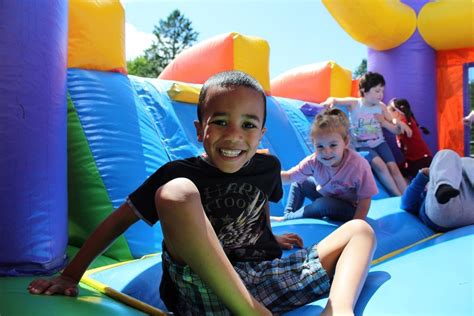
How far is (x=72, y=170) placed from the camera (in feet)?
5.18

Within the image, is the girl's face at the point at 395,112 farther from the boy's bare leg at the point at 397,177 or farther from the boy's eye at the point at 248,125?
the boy's eye at the point at 248,125

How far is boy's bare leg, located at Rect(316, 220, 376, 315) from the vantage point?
2.96 feet

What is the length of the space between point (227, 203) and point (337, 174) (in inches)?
36.4

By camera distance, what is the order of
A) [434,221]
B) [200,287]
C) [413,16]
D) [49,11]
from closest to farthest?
[200,287]
[49,11]
[434,221]
[413,16]

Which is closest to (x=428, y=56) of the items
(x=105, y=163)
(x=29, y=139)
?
(x=105, y=163)

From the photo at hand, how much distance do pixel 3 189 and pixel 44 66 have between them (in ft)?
1.11

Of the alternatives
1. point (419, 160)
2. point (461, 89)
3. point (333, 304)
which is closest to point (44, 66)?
point (333, 304)

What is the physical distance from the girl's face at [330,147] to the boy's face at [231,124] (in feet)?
2.69

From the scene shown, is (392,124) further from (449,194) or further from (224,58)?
(449,194)

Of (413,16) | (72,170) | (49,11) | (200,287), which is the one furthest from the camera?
(413,16)

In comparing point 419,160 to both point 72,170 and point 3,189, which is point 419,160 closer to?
point 72,170

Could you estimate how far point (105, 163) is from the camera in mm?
1589

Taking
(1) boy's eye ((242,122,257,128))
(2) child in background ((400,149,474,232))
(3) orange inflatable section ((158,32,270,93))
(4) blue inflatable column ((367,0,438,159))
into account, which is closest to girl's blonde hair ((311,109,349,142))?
(2) child in background ((400,149,474,232))

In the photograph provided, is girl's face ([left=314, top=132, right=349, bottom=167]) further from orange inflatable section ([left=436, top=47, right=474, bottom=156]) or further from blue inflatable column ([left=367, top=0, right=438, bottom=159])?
orange inflatable section ([left=436, top=47, right=474, bottom=156])
